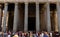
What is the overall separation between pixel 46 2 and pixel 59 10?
3.52 m

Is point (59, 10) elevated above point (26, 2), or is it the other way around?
point (26, 2)

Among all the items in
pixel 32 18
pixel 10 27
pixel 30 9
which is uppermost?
pixel 30 9

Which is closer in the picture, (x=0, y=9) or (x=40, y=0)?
(x=40, y=0)

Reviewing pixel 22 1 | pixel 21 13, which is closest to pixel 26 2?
pixel 22 1

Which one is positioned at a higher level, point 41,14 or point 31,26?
point 41,14

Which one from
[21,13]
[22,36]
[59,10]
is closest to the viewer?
[22,36]

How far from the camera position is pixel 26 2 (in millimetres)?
30016

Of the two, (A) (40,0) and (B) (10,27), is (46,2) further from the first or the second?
(B) (10,27)

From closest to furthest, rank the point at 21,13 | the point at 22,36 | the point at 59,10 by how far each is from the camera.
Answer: the point at 22,36 → the point at 59,10 → the point at 21,13

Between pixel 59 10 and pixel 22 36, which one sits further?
pixel 59 10

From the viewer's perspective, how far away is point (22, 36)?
19406 millimetres

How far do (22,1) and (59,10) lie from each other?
8820 mm

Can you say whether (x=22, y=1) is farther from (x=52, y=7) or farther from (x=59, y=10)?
(x=52, y=7)

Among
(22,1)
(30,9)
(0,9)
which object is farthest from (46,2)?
(0,9)
